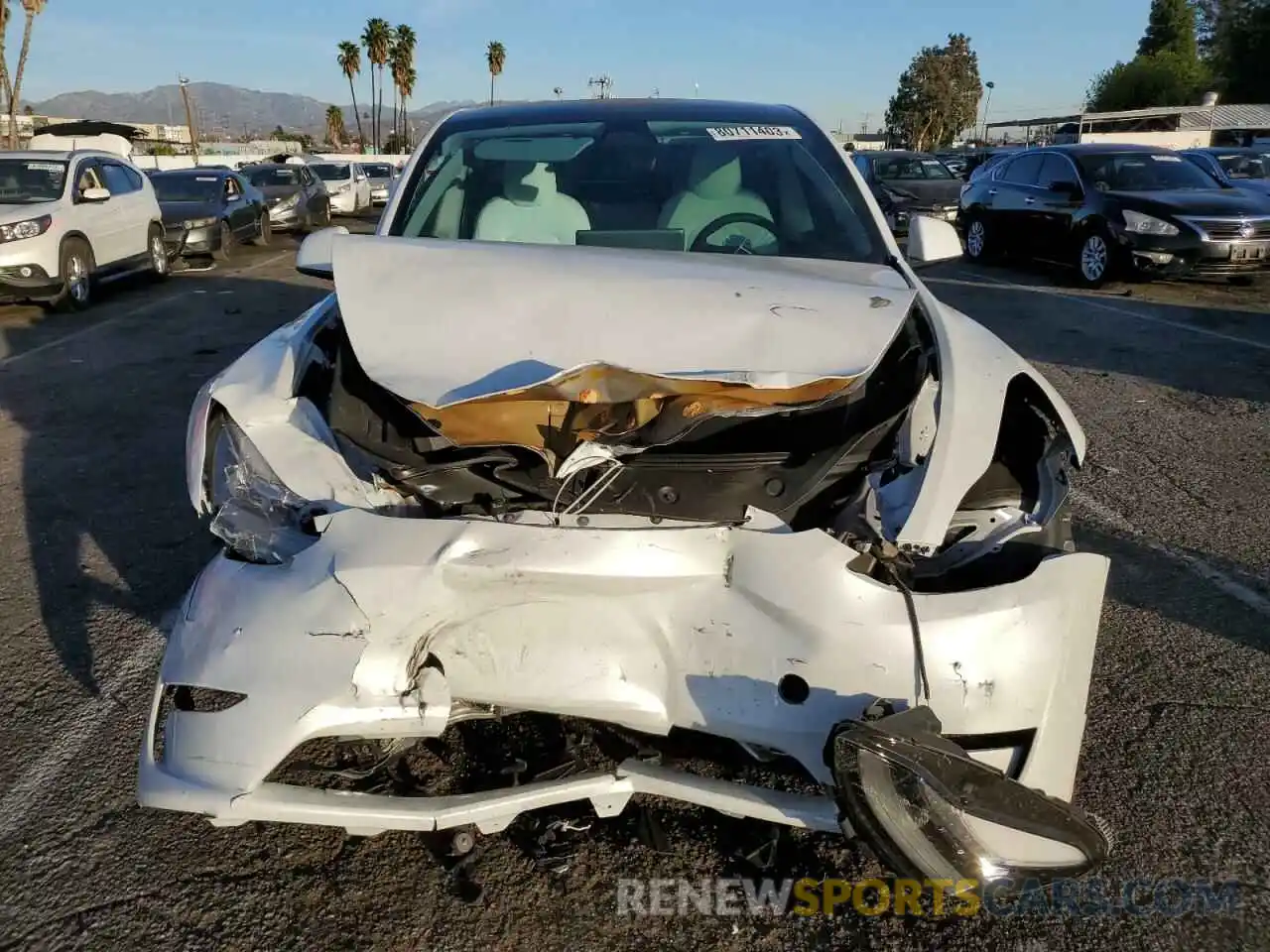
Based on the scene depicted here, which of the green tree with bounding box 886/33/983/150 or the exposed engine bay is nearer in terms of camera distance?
the exposed engine bay

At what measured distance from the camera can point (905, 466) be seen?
2.12m

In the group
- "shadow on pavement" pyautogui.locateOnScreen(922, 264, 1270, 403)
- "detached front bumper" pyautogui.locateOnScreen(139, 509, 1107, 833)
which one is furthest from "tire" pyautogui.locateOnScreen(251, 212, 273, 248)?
"detached front bumper" pyautogui.locateOnScreen(139, 509, 1107, 833)

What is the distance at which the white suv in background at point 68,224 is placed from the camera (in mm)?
9406

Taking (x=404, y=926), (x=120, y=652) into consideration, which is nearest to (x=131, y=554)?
(x=120, y=652)

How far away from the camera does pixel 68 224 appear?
9.92 m

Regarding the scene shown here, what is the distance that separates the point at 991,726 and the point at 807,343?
915 millimetres

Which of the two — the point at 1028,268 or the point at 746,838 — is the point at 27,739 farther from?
the point at 1028,268

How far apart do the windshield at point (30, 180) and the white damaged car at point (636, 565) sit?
9619 millimetres

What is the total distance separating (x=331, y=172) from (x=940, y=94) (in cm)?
5780

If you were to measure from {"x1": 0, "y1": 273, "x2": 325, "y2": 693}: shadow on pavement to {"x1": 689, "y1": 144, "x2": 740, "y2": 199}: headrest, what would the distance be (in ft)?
8.26

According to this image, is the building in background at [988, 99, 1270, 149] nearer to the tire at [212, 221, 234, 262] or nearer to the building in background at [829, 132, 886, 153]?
the building in background at [829, 132, 886, 153]

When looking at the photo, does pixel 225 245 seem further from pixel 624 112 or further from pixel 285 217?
pixel 624 112

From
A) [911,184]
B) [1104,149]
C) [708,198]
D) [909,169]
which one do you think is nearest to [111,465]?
[708,198]

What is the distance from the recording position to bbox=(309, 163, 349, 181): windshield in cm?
2267
